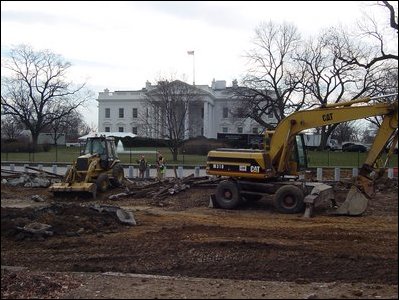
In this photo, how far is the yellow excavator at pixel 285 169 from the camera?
50.3ft

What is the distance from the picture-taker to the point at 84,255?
9445mm

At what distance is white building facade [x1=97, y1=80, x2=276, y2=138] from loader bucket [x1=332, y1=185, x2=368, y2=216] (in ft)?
168

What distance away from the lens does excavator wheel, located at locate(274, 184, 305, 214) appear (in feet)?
53.0

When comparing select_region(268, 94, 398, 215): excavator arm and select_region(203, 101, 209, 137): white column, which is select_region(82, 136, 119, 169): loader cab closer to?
select_region(268, 94, 398, 215): excavator arm

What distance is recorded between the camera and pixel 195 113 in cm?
7450

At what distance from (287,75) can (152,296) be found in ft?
194

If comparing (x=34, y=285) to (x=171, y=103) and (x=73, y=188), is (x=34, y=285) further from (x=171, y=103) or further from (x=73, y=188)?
(x=171, y=103)

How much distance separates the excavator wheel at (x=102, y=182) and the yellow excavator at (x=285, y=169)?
17.4ft

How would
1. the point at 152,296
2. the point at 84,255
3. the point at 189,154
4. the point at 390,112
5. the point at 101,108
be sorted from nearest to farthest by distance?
the point at 152,296 → the point at 84,255 → the point at 390,112 → the point at 189,154 → the point at 101,108

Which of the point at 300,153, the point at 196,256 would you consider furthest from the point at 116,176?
the point at 196,256

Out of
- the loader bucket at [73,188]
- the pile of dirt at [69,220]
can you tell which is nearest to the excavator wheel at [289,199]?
the pile of dirt at [69,220]

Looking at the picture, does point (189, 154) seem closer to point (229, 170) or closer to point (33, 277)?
point (229, 170)

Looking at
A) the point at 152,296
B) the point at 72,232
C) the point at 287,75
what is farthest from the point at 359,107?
the point at 287,75

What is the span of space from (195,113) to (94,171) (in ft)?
176
